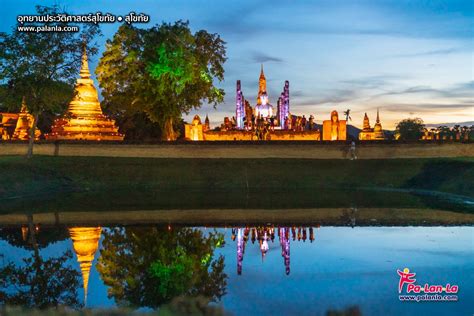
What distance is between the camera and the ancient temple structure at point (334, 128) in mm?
64625

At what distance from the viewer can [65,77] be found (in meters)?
40.6

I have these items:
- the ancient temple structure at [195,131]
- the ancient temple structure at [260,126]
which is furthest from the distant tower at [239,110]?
the ancient temple structure at [195,131]

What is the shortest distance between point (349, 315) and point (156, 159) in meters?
37.6

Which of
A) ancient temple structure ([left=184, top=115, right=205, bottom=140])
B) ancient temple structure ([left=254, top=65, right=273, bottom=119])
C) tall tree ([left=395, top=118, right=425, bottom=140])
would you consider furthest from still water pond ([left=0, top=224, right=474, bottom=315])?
tall tree ([left=395, top=118, right=425, bottom=140])

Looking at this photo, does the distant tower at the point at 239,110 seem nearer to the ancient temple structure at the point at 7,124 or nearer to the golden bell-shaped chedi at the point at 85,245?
the ancient temple structure at the point at 7,124

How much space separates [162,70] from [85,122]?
11971 mm

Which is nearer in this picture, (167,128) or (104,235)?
(104,235)

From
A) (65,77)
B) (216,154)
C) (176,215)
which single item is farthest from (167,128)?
(176,215)

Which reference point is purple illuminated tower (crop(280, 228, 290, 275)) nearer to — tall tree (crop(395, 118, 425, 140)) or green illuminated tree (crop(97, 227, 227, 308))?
green illuminated tree (crop(97, 227, 227, 308))

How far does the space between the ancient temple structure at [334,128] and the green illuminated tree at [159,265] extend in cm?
4612

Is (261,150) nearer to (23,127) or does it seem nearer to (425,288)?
(425,288)

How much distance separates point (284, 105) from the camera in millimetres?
74438

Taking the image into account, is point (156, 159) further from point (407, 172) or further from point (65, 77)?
point (407, 172)

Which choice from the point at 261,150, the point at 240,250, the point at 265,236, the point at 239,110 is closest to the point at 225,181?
the point at 261,150
